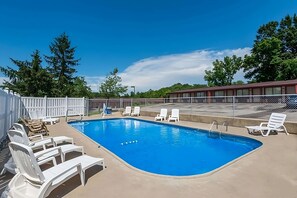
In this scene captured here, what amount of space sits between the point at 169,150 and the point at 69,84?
89.3 feet

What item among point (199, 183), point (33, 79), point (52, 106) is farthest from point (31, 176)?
point (33, 79)

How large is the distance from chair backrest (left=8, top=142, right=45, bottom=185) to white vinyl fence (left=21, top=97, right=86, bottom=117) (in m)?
11.2

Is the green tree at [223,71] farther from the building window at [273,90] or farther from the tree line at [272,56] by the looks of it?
the building window at [273,90]

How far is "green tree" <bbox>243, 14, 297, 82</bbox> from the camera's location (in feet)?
105

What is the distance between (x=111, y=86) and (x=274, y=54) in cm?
2884

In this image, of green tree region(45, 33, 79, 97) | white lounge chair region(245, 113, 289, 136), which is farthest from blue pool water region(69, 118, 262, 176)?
green tree region(45, 33, 79, 97)

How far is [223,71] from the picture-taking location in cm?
4341

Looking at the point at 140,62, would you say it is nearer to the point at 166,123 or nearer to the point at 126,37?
the point at 126,37

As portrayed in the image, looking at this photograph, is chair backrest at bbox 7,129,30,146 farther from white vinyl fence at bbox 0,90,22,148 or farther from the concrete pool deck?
white vinyl fence at bbox 0,90,22,148

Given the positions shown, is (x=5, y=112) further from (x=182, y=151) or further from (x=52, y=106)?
(x=52, y=106)

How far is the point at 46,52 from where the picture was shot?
3145 cm

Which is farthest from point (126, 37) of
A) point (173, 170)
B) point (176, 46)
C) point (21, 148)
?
point (21, 148)

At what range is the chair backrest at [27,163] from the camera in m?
2.67

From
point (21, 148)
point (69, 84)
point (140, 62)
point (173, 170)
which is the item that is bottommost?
point (173, 170)
